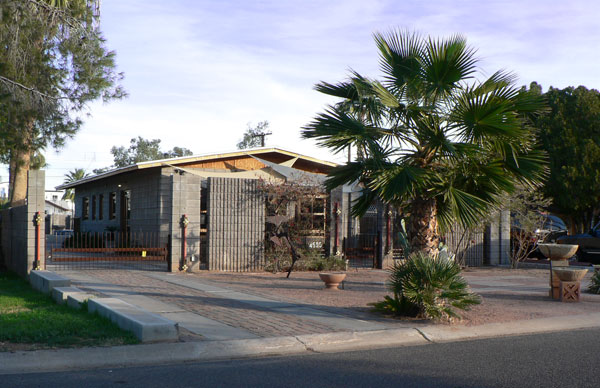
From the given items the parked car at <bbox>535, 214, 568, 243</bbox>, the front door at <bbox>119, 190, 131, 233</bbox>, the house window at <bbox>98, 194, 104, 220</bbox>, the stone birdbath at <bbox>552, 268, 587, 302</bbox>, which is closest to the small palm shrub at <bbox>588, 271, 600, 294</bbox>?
the stone birdbath at <bbox>552, 268, 587, 302</bbox>

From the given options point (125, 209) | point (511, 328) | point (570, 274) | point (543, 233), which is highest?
point (125, 209)

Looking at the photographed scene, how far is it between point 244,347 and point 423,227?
4.46 metres

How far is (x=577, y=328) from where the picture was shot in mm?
9922

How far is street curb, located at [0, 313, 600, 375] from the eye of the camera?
6714mm

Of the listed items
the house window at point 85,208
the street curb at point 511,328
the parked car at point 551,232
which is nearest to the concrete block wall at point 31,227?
the street curb at point 511,328

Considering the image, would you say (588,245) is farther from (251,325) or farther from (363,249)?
(251,325)

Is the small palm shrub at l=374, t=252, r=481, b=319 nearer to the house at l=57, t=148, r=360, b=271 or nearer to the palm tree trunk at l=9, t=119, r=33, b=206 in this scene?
the house at l=57, t=148, r=360, b=271

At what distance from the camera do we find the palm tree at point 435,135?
1038 centimetres

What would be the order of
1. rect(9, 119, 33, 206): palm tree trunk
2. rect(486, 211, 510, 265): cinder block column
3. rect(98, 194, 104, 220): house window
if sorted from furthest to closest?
rect(98, 194, 104, 220): house window, rect(486, 211, 510, 265): cinder block column, rect(9, 119, 33, 206): palm tree trunk

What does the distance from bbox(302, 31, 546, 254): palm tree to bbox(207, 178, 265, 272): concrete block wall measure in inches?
253

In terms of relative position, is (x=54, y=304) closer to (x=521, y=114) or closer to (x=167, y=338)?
(x=167, y=338)

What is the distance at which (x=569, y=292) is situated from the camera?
12.5 m

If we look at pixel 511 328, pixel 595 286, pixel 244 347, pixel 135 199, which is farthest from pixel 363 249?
pixel 244 347

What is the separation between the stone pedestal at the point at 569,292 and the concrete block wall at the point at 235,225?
825 cm
